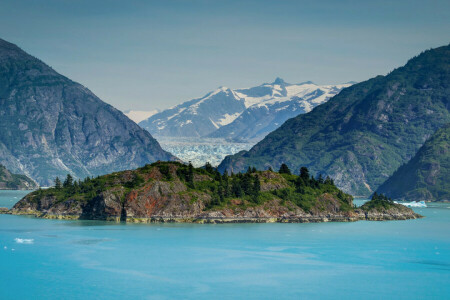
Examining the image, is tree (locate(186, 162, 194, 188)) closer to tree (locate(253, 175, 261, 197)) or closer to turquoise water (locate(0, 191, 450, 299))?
tree (locate(253, 175, 261, 197))

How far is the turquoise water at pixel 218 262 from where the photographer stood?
3711 inches

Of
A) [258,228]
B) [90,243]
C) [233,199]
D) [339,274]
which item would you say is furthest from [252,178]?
[339,274]

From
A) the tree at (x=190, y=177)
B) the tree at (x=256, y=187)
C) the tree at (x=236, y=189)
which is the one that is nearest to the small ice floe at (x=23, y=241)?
the tree at (x=190, y=177)

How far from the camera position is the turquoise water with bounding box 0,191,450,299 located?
94.2 metres

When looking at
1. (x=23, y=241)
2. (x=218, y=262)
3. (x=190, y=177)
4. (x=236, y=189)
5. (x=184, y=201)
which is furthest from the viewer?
(x=190, y=177)

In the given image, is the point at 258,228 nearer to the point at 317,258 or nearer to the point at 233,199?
the point at 233,199

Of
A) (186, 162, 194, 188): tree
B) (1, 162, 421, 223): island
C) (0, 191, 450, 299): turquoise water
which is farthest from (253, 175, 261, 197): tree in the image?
(0, 191, 450, 299): turquoise water

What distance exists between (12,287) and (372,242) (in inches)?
3185

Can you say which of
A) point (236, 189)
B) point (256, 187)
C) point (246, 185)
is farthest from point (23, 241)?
point (256, 187)

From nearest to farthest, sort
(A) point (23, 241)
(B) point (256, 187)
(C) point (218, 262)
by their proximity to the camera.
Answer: (C) point (218, 262) < (A) point (23, 241) < (B) point (256, 187)

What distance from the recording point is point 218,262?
11750 centimetres

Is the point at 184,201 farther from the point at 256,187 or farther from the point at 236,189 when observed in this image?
the point at 256,187

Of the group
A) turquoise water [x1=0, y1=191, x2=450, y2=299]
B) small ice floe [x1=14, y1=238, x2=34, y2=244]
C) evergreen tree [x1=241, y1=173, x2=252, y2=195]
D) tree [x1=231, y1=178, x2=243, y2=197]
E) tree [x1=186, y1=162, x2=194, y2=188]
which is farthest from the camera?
evergreen tree [x1=241, y1=173, x2=252, y2=195]

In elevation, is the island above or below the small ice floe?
above
